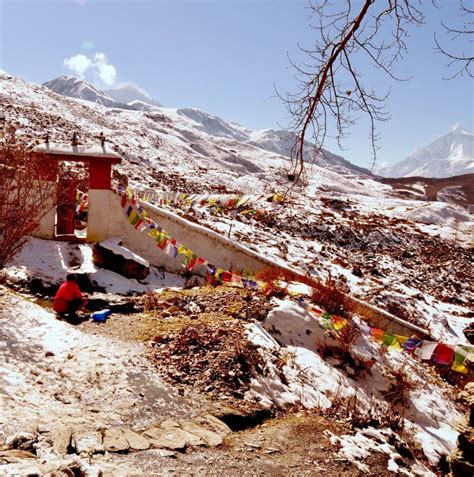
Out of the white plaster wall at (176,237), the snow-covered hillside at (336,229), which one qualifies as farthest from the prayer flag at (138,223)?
the snow-covered hillside at (336,229)

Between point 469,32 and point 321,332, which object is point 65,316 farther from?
point 469,32

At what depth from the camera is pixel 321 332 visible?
27.5 feet

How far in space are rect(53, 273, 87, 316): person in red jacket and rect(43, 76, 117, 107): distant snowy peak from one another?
10199 centimetres

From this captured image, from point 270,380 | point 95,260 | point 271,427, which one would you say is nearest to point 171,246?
point 95,260

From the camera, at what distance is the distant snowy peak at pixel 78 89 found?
10517cm

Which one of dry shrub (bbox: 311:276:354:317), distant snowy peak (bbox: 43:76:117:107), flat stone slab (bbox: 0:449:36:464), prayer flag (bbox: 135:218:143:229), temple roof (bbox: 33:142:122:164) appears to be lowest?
flat stone slab (bbox: 0:449:36:464)

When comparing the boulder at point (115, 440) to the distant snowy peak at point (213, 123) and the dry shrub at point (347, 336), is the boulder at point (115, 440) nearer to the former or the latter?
the dry shrub at point (347, 336)

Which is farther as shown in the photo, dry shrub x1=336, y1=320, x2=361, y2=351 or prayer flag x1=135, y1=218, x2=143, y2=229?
prayer flag x1=135, y1=218, x2=143, y2=229

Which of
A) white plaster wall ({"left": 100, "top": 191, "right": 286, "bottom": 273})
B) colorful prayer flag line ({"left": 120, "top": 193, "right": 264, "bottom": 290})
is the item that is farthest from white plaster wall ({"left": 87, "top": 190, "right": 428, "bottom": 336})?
colorful prayer flag line ({"left": 120, "top": 193, "right": 264, "bottom": 290})

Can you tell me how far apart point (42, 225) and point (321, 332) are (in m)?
8.40

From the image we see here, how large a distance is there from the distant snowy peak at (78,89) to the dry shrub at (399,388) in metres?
105

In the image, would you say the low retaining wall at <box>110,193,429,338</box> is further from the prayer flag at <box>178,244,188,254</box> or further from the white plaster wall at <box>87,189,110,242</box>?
the prayer flag at <box>178,244,188,254</box>

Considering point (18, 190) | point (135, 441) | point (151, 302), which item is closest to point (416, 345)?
point (151, 302)

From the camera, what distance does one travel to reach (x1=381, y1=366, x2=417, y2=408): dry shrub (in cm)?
730
